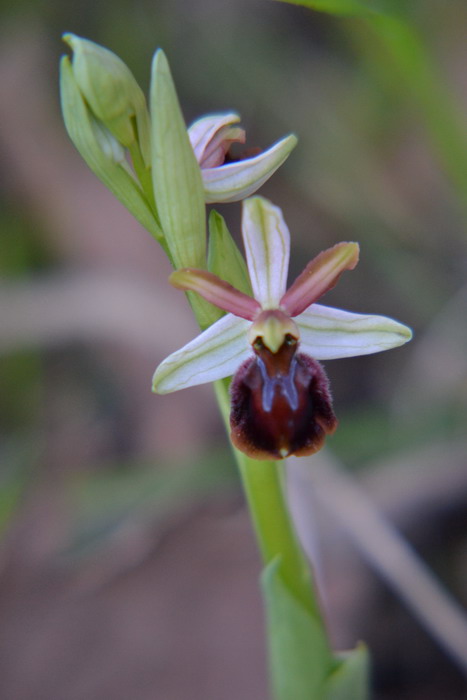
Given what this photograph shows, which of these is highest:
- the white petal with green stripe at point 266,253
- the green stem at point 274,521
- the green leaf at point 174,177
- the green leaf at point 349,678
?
A: the green leaf at point 174,177

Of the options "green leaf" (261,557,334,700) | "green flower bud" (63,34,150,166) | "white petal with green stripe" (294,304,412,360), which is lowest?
"green leaf" (261,557,334,700)

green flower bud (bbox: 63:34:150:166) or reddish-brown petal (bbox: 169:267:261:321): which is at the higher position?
green flower bud (bbox: 63:34:150:166)

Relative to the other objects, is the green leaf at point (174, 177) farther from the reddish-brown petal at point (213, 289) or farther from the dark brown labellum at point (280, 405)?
the dark brown labellum at point (280, 405)

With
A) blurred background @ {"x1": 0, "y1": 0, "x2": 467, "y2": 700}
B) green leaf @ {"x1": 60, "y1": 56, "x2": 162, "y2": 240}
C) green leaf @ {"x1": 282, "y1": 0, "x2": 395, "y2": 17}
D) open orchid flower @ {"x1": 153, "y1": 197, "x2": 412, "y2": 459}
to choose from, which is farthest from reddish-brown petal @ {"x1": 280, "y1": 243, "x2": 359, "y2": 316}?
blurred background @ {"x1": 0, "y1": 0, "x2": 467, "y2": 700}

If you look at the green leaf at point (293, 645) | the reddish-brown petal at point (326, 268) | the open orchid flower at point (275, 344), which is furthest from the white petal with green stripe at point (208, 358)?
the green leaf at point (293, 645)

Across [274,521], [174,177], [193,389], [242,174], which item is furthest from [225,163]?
[193,389]

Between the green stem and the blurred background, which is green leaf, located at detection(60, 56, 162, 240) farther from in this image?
the blurred background

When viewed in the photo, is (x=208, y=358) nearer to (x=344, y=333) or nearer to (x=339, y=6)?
(x=344, y=333)
